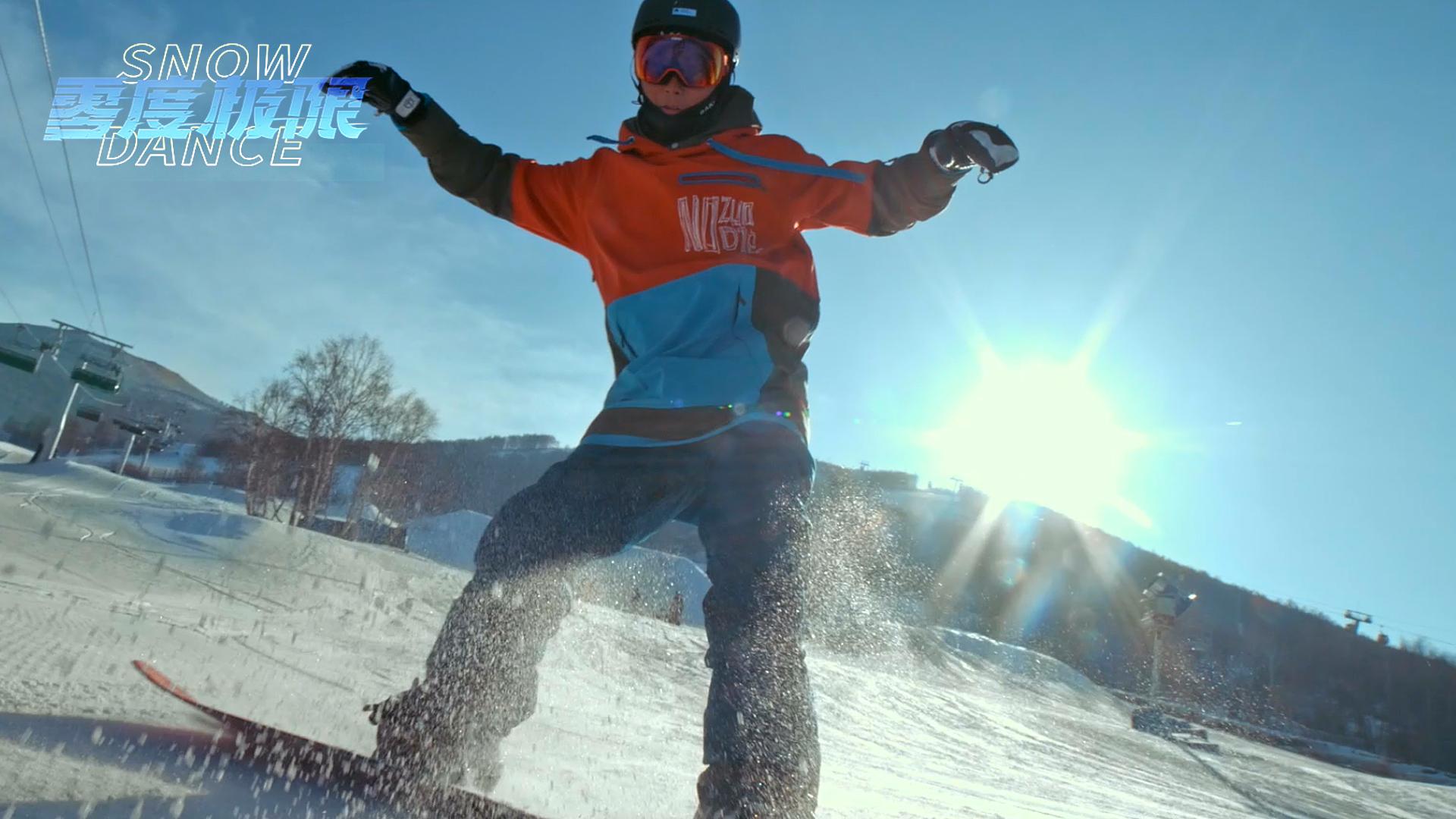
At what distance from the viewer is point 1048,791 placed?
354 centimetres

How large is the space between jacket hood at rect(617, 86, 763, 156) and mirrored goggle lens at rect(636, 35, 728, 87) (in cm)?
6

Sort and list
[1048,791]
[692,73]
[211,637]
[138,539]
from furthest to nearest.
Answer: [138,539] → [1048,791] → [211,637] → [692,73]

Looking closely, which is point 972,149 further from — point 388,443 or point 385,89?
point 388,443

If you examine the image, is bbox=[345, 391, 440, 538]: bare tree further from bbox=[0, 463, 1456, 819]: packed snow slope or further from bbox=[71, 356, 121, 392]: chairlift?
bbox=[0, 463, 1456, 819]: packed snow slope

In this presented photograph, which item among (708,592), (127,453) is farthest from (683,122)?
(127,453)

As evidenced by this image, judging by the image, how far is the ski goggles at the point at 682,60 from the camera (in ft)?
5.99

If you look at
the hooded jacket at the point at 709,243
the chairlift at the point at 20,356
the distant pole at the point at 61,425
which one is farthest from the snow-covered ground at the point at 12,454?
the hooded jacket at the point at 709,243

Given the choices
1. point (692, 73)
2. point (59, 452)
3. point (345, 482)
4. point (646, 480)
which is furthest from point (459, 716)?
point (59, 452)

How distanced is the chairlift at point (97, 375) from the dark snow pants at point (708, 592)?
73.6ft

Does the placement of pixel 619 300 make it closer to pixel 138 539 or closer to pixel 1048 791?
pixel 1048 791

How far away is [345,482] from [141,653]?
59848mm

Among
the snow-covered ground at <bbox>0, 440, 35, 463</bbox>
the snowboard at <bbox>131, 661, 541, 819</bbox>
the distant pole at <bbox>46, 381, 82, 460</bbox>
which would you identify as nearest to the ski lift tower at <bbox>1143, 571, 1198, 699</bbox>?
the snowboard at <bbox>131, 661, 541, 819</bbox>

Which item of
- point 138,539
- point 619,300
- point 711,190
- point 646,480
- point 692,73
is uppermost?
point 692,73

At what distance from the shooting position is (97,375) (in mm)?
18984
